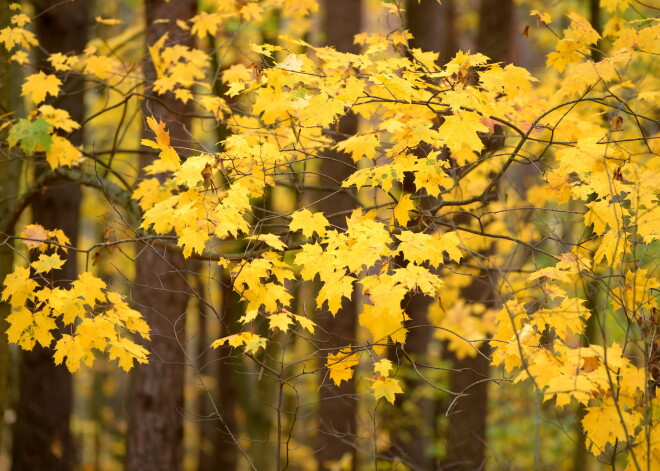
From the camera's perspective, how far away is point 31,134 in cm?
473

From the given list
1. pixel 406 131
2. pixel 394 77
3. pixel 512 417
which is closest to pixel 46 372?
pixel 406 131

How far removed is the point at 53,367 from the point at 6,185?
10.6 feet

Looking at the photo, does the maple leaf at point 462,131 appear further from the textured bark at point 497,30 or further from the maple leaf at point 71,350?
the textured bark at point 497,30

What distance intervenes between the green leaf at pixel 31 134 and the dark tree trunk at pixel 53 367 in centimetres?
368

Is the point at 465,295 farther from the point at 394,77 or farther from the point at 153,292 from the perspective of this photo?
the point at 394,77

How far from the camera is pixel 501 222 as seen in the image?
883cm

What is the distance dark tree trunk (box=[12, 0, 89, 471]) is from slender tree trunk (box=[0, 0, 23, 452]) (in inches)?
51.8

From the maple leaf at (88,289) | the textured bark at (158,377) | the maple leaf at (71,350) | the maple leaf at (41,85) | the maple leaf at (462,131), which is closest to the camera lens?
the maple leaf at (462,131)

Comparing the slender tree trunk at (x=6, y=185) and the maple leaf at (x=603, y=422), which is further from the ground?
the slender tree trunk at (x=6, y=185)

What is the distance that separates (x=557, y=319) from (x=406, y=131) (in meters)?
1.86

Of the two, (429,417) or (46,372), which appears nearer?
(46,372)

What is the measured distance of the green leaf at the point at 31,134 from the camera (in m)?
4.70

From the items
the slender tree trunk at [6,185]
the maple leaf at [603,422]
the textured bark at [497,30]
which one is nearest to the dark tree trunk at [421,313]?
the textured bark at [497,30]

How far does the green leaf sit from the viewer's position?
4.70 metres
